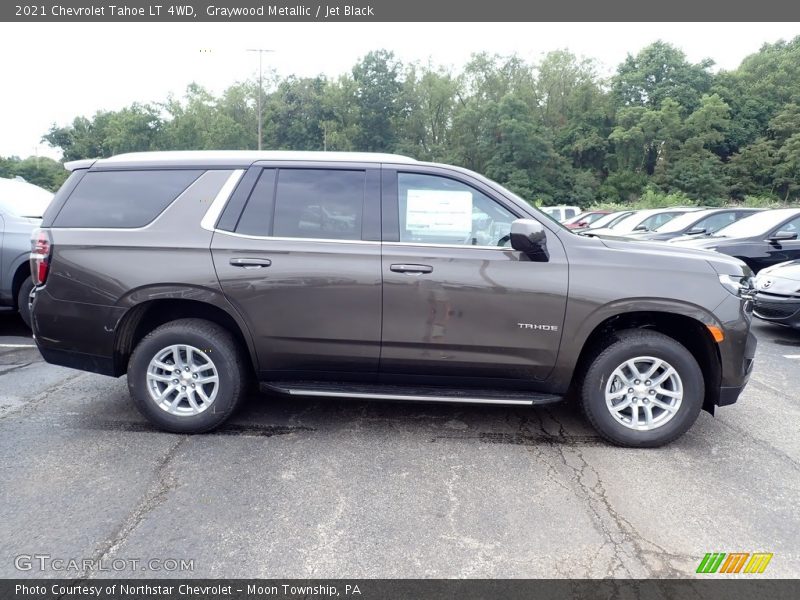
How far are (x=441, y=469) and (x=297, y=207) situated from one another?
6.61 ft

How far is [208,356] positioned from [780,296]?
6848 mm

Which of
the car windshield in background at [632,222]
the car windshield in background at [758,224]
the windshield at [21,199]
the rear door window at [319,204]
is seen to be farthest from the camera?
the car windshield in background at [632,222]

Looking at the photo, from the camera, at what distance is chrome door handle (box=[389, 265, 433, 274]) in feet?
11.9

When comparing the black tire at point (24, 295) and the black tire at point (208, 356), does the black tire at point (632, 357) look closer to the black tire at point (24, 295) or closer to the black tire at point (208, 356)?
the black tire at point (208, 356)

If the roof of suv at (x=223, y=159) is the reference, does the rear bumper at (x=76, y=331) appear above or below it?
below

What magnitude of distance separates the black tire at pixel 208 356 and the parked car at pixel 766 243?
7.66 metres

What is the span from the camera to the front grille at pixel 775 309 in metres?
6.69

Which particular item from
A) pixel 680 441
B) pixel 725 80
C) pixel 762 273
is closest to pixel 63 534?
pixel 680 441

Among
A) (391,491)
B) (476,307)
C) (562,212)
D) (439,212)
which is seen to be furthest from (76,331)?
(562,212)

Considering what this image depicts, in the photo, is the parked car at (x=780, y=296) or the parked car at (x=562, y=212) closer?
the parked car at (x=780, y=296)

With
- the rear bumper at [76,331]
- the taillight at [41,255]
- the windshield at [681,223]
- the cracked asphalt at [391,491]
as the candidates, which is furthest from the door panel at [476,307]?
the windshield at [681,223]

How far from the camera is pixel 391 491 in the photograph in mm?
3143

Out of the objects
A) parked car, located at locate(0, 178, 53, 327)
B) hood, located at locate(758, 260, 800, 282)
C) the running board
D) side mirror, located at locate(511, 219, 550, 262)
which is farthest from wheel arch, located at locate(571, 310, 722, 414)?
parked car, located at locate(0, 178, 53, 327)

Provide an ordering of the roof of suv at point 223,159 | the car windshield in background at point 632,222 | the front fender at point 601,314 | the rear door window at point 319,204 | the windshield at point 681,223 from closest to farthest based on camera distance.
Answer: the front fender at point 601,314 → the rear door window at point 319,204 → the roof of suv at point 223,159 → the windshield at point 681,223 → the car windshield in background at point 632,222
